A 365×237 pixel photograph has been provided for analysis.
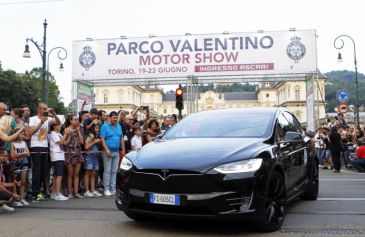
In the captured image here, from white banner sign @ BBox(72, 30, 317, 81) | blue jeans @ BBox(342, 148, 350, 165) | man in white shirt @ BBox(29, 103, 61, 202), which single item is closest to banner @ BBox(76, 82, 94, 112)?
white banner sign @ BBox(72, 30, 317, 81)

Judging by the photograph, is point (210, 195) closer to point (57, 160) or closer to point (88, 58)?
point (57, 160)

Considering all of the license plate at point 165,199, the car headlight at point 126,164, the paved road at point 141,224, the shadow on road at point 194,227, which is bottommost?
the paved road at point 141,224

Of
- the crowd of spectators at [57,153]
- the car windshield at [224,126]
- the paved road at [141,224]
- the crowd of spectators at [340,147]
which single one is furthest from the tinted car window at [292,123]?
the crowd of spectators at [340,147]

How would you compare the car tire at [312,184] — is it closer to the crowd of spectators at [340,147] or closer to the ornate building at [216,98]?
the crowd of spectators at [340,147]

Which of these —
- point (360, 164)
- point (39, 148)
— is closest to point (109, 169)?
point (39, 148)

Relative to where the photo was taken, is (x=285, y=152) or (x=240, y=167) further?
(x=285, y=152)

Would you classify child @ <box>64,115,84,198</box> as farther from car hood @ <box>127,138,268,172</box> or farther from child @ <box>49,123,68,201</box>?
car hood @ <box>127,138,268,172</box>

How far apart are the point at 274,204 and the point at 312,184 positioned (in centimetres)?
278

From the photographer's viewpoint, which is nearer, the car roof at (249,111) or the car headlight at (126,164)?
the car headlight at (126,164)

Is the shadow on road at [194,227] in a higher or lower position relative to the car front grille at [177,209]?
lower

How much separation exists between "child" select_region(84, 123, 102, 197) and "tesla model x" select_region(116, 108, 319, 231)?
3381 millimetres

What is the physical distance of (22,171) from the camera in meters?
8.27

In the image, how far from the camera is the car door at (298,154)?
6.92 metres

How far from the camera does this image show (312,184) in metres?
8.11
